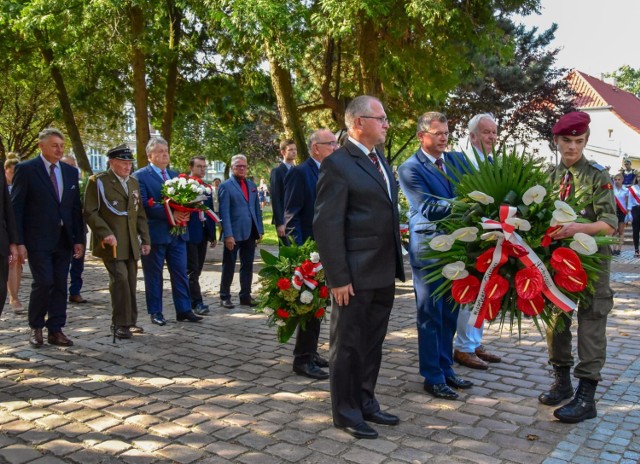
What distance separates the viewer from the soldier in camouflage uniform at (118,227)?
22.6 ft

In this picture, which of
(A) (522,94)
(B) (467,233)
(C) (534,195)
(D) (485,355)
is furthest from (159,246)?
(A) (522,94)

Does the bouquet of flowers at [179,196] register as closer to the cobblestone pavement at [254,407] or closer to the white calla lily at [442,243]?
the cobblestone pavement at [254,407]

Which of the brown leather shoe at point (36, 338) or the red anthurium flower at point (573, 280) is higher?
the red anthurium flower at point (573, 280)

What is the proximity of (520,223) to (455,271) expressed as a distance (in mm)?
534

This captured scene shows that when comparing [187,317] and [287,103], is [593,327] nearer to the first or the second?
[187,317]

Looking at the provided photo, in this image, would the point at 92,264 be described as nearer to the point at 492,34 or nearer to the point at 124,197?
the point at 124,197

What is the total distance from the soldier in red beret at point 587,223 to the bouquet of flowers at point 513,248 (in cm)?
20

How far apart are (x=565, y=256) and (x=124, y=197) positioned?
4.91m

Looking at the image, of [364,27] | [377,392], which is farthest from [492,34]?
[377,392]

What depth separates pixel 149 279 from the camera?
780 centimetres

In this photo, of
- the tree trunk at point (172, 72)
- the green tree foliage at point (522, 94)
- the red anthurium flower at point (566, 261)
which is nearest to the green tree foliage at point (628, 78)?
the green tree foliage at point (522, 94)

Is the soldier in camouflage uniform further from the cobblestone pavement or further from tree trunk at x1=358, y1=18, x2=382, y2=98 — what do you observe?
tree trunk at x1=358, y1=18, x2=382, y2=98

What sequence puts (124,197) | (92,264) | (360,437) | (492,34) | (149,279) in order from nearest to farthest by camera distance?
(360,437), (124,197), (149,279), (492,34), (92,264)

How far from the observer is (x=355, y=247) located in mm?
4289
